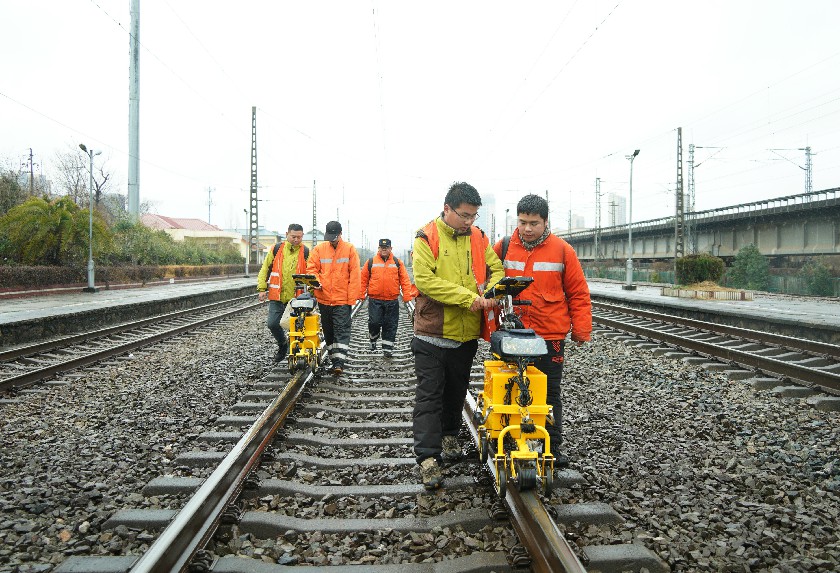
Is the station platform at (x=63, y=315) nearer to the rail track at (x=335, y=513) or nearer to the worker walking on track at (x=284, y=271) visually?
the worker walking on track at (x=284, y=271)

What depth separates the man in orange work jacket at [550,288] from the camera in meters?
3.89

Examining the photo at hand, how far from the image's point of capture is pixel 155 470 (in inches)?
161

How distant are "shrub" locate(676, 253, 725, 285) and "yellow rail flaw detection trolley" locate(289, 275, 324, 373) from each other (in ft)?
71.2

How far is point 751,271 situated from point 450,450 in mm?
30263

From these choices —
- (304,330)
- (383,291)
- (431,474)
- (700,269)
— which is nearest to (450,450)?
(431,474)

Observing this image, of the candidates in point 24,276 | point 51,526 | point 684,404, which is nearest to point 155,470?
point 51,526

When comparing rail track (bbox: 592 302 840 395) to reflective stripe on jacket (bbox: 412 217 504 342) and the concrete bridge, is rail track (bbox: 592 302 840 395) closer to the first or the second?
reflective stripe on jacket (bbox: 412 217 504 342)

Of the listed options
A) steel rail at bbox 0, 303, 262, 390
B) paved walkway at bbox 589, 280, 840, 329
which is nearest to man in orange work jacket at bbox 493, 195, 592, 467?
steel rail at bbox 0, 303, 262, 390

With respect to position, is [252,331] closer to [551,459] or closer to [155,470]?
[155,470]

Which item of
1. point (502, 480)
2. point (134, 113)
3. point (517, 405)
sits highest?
point (134, 113)

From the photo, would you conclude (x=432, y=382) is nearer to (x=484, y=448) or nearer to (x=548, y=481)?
(x=484, y=448)

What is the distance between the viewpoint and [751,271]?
29.3 m

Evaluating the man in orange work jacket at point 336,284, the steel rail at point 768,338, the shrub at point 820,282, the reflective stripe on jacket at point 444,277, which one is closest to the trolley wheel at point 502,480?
the reflective stripe on jacket at point 444,277

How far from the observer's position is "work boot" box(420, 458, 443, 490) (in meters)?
3.60
